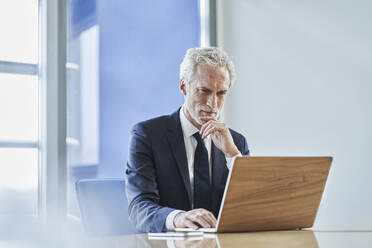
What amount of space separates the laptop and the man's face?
2.36 feet

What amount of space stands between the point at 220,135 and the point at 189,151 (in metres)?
0.17

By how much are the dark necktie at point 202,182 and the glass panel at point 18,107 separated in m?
1.48

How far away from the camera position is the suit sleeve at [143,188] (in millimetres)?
1539

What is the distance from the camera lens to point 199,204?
73.7 inches

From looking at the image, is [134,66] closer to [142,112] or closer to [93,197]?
[142,112]

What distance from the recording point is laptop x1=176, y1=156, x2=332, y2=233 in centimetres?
120

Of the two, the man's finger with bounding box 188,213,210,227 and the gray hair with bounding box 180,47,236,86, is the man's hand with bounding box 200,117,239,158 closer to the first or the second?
the gray hair with bounding box 180,47,236,86

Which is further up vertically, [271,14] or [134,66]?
[271,14]

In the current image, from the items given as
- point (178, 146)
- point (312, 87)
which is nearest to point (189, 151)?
point (178, 146)

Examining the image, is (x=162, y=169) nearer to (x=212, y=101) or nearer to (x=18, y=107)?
(x=212, y=101)

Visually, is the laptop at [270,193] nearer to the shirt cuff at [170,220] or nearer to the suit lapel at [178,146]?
the shirt cuff at [170,220]

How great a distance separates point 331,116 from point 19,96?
75.9 inches

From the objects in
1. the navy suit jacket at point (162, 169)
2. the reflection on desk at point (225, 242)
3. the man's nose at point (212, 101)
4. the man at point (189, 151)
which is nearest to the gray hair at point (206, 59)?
the man at point (189, 151)

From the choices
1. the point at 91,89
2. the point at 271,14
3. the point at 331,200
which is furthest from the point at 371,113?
the point at 91,89
